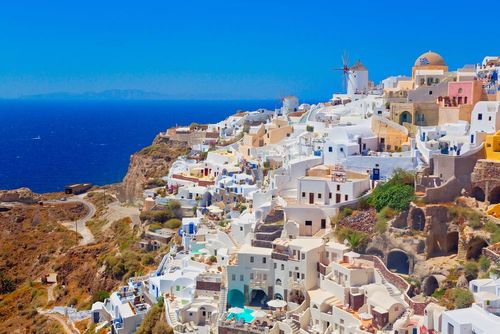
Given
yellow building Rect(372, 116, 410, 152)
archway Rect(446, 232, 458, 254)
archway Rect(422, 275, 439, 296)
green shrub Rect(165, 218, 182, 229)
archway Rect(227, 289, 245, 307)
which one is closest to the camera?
archway Rect(422, 275, 439, 296)

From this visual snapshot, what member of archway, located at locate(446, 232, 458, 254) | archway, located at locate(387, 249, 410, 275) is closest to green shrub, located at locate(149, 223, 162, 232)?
archway, located at locate(387, 249, 410, 275)

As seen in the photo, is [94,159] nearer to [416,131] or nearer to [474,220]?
[416,131]

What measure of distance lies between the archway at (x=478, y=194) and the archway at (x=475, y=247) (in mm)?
3487

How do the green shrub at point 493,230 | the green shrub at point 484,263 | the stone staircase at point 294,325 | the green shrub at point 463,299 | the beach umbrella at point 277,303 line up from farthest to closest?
the beach umbrella at point 277,303, the green shrub at point 493,230, the stone staircase at point 294,325, the green shrub at point 484,263, the green shrub at point 463,299

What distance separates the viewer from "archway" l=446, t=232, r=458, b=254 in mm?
29422

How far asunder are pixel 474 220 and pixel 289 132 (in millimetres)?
24709

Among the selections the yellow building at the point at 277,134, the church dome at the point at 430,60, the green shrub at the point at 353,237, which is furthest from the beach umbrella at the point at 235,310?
the church dome at the point at 430,60

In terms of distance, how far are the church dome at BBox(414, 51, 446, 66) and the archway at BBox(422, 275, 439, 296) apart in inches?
982

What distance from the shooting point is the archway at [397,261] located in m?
29.5

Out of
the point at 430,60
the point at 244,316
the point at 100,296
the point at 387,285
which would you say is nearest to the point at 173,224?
the point at 100,296

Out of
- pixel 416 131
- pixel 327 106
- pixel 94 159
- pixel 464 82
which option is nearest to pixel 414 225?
pixel 416 131

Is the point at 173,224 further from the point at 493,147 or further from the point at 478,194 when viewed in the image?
the point at 493,147

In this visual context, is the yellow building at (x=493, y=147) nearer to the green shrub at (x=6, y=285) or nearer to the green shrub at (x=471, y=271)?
the green shrub at (x=471, y=271)

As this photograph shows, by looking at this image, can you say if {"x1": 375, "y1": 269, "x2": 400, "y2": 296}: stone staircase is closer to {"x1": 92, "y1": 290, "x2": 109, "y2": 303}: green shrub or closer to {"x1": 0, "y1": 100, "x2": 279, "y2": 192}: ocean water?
{"x1": 92, "y1": 290, "x2": 109, "y2": 303}: green shrub
